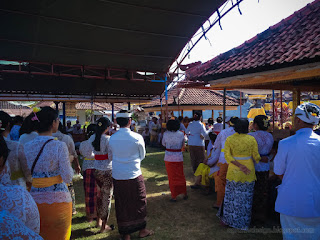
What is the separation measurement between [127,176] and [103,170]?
0.60m

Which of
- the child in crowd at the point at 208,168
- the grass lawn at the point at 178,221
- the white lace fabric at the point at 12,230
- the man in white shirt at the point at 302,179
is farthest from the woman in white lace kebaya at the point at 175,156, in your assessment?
the white lace fabric at the point at 12,230

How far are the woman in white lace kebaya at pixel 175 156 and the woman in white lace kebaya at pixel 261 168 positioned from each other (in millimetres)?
1633

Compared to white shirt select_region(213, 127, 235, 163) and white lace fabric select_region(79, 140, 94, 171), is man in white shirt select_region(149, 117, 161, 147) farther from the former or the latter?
white lace fabric select_region(79, 140, 94, 171)

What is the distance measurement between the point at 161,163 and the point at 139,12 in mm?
5730

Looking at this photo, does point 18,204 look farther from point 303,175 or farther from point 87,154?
point 87,154

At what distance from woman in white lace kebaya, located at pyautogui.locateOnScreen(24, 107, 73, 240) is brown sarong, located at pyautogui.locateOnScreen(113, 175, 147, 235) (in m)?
1.12

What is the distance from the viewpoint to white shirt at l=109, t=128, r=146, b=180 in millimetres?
3434

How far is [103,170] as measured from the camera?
3855 mm

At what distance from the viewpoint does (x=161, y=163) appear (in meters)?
9.23

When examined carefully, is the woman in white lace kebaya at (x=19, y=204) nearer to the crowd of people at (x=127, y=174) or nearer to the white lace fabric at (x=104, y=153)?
the crowd of people at (x=127, y=174)

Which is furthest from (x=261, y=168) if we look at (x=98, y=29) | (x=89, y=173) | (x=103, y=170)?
(x=98, y=29)

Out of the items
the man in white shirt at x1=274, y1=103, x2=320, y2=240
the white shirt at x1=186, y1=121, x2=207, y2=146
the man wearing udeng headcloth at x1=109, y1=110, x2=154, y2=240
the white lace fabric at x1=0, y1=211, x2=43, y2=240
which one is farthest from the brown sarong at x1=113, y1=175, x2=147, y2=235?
the white shirt at x1=186, y1=121, x2=207, y2=146

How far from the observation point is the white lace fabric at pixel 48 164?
7.83 ft

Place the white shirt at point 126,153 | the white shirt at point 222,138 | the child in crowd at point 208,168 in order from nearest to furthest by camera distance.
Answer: the white shirt at point 126,153 → the white shirt at point 222,138 → the child in crowd at point 208,168
